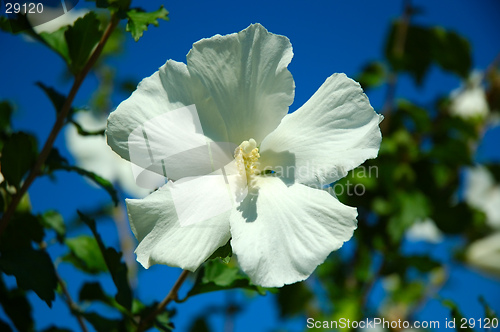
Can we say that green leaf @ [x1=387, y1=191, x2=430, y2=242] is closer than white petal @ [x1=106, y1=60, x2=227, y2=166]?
No

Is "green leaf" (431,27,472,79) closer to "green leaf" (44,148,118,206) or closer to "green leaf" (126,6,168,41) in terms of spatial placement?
"green leaf" (126,6,168,41)

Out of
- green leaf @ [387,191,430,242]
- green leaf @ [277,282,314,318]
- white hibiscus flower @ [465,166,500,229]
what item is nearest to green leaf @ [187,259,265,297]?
green leaf @ [387,191,430,242]

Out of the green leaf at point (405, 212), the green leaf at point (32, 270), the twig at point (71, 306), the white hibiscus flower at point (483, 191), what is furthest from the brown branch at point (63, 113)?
the white hibiscus flower at point (483, 191)

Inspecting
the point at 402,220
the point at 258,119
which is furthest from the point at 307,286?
the point at 258,119

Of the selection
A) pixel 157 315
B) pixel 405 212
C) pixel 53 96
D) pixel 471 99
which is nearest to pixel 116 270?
pixel 157 315

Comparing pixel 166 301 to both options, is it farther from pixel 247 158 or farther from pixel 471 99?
pixel 471 99

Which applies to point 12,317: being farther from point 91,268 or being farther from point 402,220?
point 402,220

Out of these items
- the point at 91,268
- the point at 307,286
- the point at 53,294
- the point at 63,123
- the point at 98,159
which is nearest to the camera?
the point at 53,294
